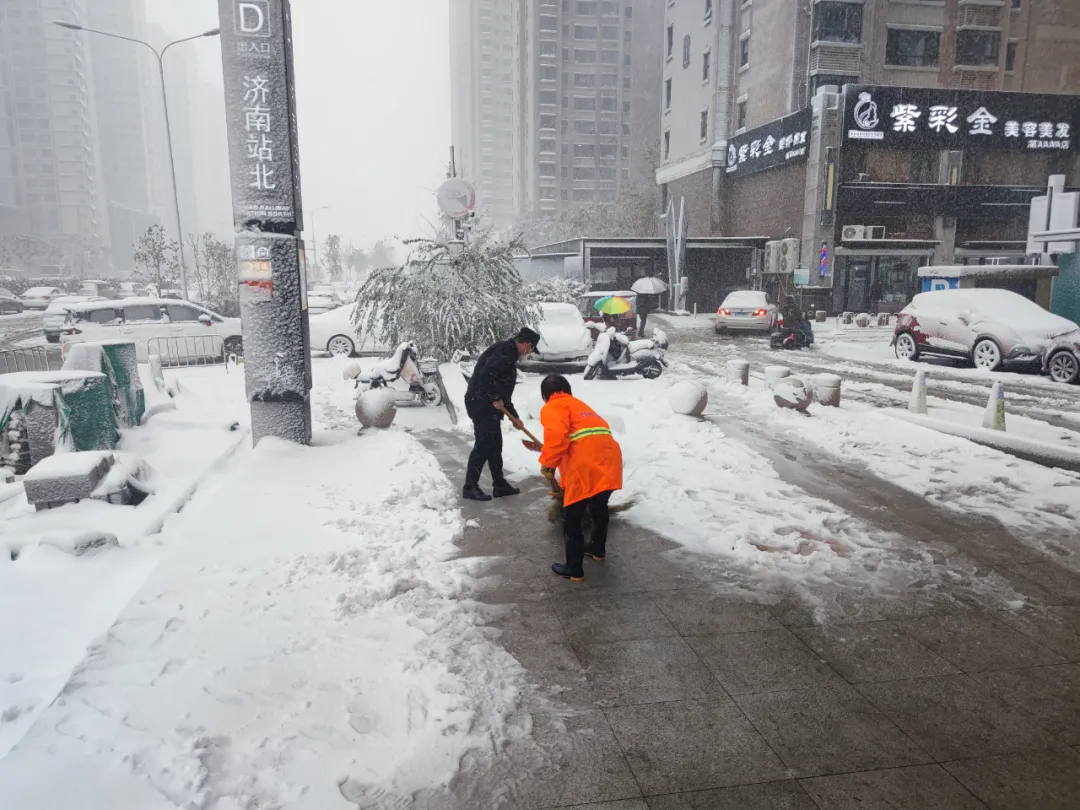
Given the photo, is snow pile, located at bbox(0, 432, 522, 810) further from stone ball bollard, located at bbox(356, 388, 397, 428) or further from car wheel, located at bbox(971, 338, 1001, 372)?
car wheel, located at bbox(971, 338, 1001, 372)

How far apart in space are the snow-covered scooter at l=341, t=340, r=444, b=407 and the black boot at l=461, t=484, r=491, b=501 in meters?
4.63

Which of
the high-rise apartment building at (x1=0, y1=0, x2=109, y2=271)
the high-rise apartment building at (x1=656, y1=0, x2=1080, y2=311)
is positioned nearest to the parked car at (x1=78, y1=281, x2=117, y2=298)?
the high-rise apartment building at (x1=656, y1=0, x2=1080, y2=311)

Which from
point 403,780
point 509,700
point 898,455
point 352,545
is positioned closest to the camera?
point 403,780

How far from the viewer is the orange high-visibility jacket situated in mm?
4602

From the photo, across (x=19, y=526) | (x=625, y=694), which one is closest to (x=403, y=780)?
(x=625, y=694)

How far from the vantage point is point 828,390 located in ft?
34.3

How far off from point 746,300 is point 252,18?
61.8 ft

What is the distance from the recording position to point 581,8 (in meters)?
96.9

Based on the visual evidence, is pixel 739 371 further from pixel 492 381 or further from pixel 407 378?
pixel 492 381

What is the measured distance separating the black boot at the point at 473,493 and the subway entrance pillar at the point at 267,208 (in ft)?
8.34

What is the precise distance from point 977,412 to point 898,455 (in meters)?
3.57

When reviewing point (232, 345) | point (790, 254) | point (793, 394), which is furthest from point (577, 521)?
point (790, 254)

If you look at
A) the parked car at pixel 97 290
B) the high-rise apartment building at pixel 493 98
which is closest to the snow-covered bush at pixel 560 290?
the parked car at pixel 97 290

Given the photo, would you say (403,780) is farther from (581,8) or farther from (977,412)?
(581,8)
